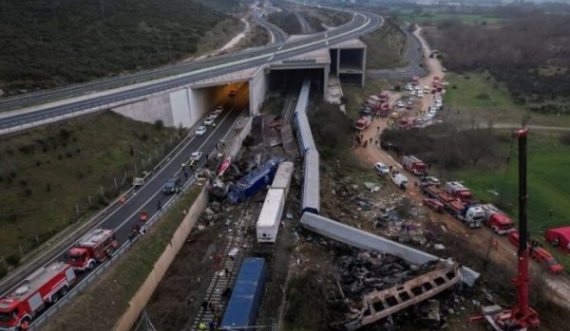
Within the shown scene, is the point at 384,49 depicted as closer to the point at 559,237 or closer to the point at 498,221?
the point at 498,221

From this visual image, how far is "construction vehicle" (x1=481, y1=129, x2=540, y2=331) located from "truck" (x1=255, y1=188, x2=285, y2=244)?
619 inches

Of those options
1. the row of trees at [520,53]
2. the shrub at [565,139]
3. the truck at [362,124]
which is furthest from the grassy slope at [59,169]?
the row of trees at [520,53]

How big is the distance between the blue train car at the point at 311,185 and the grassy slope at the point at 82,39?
3826 cm

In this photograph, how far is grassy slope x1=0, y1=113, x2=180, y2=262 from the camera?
35.7m

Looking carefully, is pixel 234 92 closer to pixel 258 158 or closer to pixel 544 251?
pixel 258 158

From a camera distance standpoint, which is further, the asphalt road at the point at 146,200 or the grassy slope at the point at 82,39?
the grassy slope at the point at 82,39

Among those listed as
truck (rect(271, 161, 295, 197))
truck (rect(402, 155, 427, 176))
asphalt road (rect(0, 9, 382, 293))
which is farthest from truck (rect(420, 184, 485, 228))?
asphalt road (rect(0, 9, 382, 293))

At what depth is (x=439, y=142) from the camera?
188ft

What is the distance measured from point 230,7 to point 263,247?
16510 centimetres

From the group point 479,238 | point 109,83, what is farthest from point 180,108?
point 479,238

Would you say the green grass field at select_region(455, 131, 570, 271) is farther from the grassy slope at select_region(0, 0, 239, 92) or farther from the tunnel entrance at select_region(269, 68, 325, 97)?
the grassy slope at select_region(0, 0, 239, 92)

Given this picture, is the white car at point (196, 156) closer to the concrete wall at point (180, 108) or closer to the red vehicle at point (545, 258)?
the concrete wall at point (180, 108)

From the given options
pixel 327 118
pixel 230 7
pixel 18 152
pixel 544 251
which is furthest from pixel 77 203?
pixel 230 7

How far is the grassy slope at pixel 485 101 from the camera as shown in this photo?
6975 cm
